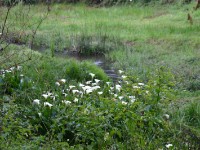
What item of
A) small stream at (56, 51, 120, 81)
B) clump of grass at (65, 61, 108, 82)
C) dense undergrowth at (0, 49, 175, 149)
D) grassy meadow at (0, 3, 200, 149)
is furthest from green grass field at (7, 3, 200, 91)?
dense undergrowth at (0, 49, 175, 149)

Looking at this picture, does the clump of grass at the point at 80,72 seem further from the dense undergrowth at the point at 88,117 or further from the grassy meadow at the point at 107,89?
the dense undergrowth at the point at 88,117

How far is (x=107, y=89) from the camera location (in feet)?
26.3

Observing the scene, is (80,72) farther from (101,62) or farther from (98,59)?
(98,59)

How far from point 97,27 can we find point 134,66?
5.74 meters

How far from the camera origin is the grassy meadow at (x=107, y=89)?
5.85 m

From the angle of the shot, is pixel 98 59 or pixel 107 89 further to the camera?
pixel 98 59

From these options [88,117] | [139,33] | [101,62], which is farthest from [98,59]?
[88,117]

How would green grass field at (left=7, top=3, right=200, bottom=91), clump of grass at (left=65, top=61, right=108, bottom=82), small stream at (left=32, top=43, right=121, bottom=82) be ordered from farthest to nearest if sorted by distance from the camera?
small stream at (left=32, top=43, right=121, bottom=82)
green grass field at (left=7, top=3, right=200, bottom=91)
clump of grass at (left=65, top=61, right=108, bottom=82)

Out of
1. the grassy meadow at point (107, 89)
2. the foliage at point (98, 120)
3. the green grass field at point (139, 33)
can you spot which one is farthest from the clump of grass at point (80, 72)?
the foliage at point (98, 120)

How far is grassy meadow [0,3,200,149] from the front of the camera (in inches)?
230

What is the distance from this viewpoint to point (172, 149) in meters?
5.39

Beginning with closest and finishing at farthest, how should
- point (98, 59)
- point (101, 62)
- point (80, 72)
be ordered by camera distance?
point (80, 72) → point (101, 62) → point (98, 59)

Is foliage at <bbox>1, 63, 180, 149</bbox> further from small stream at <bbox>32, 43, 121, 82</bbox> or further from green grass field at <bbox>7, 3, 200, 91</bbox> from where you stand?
small stream at <bbox>32, 43, 121, 82</bbox>

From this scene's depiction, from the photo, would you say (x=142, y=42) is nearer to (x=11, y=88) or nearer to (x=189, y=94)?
(x=189, y=94)
